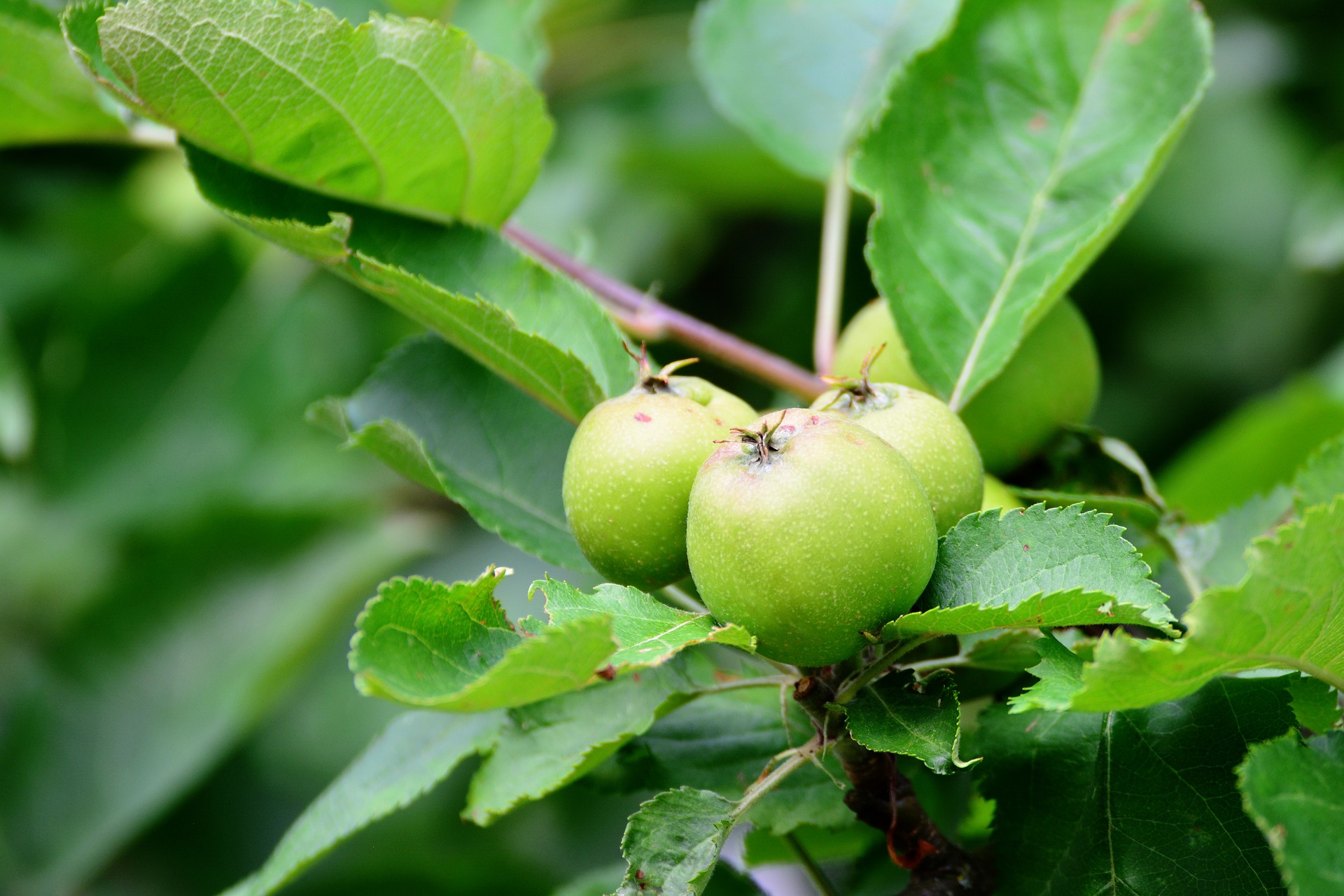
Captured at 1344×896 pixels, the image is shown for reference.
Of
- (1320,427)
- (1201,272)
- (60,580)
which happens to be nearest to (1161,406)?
(1201,272)

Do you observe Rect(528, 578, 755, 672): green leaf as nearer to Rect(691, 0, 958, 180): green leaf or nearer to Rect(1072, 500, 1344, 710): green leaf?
Rect(1072, 500, 1344, 710): green leaf

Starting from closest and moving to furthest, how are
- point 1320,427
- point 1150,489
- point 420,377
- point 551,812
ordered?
point 1150,489
point 420,377
point 1320,427
point 551,812

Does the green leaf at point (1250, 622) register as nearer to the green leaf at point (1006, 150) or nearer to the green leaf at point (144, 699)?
the green leaf at point (1006, 150)

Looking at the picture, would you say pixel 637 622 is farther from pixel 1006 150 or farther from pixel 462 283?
pixel 1006 150

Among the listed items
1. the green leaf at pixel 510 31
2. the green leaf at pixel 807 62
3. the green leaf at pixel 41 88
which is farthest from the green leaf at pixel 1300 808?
the green leaf at pixel 41 88

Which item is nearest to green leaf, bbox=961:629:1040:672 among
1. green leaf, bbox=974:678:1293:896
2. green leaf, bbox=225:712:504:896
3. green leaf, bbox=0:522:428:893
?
green leaf, bbox=974:678:1293:896

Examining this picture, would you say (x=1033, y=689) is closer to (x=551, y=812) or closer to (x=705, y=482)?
(x=705, y=482)
